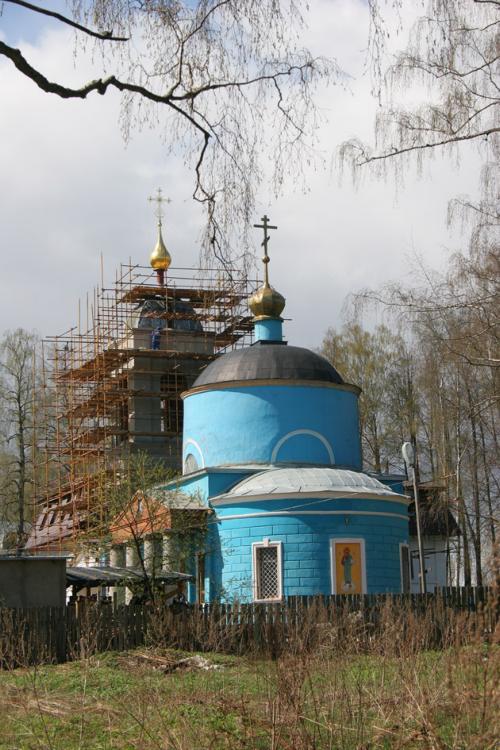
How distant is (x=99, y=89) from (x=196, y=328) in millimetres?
33780

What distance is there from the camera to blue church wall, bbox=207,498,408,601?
2547 centimetres

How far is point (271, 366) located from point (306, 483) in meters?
4.20

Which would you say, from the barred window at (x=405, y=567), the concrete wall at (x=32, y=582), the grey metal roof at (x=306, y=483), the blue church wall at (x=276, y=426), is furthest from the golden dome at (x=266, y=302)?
the concrete wall at (x=32, y=582)

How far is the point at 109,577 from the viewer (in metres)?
22.9

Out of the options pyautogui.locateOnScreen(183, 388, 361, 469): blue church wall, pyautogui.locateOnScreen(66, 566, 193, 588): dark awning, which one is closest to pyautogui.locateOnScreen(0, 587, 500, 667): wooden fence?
pyautogui.locateOnScreen(66, 566, 193, 588): dark awning

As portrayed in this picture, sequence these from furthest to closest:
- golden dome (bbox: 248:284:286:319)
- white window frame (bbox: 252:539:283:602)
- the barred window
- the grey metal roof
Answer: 1. golden dome (bbox: 248:284:286:319)
2. the barred window
3. the grey metal roof
4. white window frame (bbox: 252:539:283:602)

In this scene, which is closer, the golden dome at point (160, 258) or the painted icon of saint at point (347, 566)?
the painted icon of saint at point (347, 566)

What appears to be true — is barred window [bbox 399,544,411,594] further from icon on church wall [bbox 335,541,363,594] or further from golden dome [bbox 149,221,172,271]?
golden dome [bbox 149,221,172,271]

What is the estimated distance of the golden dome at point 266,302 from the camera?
105ft

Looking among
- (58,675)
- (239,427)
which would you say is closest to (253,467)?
(239,427)

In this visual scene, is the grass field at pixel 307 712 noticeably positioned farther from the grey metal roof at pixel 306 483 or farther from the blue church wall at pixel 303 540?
the grey metal roof at pixel 306 483

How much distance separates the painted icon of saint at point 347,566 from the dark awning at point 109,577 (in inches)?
151

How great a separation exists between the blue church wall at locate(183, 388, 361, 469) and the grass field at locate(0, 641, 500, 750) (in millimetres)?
17207

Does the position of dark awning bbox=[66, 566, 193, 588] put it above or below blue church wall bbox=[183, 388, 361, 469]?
below
